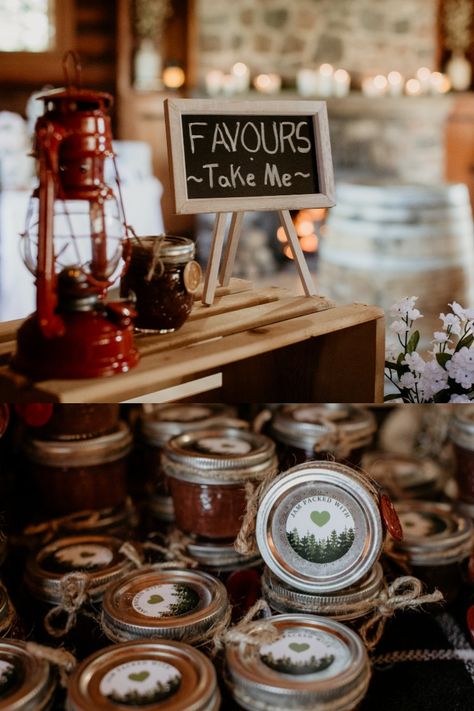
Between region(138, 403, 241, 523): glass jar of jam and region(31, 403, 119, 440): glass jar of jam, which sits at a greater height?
region(31, 403, 119, 440): glass jar of jam

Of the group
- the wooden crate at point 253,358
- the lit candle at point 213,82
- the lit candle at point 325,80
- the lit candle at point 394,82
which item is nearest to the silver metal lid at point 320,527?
the wooden crate at point 253,358

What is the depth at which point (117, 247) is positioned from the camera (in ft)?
4.51

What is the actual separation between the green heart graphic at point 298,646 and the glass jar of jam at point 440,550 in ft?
1.71

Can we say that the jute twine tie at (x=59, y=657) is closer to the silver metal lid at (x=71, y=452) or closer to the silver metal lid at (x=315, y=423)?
the silver metal lid at (x=71, y=452)

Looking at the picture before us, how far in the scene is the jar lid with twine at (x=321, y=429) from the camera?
208 cm

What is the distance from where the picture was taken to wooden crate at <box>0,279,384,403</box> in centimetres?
127

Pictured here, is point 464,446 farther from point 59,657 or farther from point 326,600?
point 59,657

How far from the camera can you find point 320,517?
1.53 metres

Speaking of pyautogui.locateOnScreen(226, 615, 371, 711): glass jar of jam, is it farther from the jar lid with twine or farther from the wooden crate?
the jar lid with twine

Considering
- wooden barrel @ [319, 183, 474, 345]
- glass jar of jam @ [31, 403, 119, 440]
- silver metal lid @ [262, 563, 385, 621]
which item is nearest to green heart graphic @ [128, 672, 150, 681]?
silver metal lid @ [262, 563, 385, 621]

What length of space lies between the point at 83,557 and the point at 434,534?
0.83 meters

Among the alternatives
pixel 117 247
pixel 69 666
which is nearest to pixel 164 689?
pixel 69 666

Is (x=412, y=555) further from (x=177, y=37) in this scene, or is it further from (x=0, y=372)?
(x=177, y=37)

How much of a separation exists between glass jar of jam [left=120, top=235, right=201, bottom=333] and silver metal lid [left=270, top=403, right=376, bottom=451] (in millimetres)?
732
